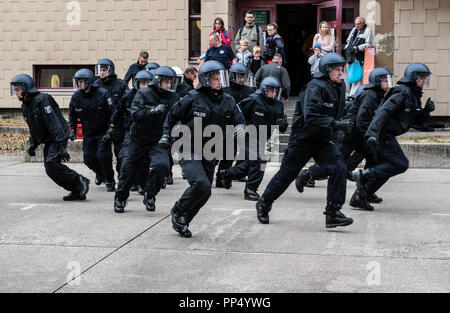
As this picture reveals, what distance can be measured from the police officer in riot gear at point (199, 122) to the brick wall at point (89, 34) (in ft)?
35.3

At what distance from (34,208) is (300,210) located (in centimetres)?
330

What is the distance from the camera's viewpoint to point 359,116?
405 inches

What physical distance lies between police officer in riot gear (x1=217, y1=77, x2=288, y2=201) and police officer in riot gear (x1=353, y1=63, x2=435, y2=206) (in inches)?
54.7

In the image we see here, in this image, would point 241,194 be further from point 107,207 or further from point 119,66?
point 119,66

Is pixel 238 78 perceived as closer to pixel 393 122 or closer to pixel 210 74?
pixel 393 122

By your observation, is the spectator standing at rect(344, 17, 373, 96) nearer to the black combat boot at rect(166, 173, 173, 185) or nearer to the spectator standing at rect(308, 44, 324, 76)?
the spectator standing at rect(308, 44, 324, 76)

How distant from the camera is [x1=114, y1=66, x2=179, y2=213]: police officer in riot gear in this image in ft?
29.8

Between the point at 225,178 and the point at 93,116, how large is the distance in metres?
2.10

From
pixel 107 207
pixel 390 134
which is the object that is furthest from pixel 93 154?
pixel 390 134

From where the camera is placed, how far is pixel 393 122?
9.55 metres

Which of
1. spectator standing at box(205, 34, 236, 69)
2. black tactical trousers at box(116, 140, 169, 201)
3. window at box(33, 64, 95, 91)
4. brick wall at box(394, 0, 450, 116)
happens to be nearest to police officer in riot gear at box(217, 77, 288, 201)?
black tactical trousers at box(116, 140, 169, 201)

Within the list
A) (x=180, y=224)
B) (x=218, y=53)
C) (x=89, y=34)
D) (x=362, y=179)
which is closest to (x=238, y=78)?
(x=362, y=179)

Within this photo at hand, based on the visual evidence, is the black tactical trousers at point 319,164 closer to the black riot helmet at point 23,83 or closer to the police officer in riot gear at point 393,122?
the police officer in riot gear at point 393,122

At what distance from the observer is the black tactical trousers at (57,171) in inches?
403
